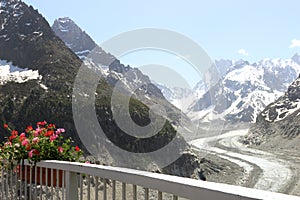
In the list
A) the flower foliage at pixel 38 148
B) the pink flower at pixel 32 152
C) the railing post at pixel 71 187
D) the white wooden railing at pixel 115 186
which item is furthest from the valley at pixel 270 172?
the railing post at pixel 71 187

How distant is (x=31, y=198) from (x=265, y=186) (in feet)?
313

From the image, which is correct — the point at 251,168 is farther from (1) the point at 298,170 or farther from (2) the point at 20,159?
(2) the point at 20,159

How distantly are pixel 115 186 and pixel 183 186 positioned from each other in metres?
0.82

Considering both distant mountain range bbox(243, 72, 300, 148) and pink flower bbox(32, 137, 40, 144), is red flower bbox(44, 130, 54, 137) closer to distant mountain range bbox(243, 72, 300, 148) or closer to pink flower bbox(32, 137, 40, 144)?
pink flower bbox(32, 137, 40, 144)

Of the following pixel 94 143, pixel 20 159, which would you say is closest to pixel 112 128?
pixel 94 143

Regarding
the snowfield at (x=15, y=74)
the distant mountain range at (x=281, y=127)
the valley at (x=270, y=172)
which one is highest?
the snowfield at (x=15, y=74)

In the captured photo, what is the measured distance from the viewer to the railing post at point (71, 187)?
12.2 feet

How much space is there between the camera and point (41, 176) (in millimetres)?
4496

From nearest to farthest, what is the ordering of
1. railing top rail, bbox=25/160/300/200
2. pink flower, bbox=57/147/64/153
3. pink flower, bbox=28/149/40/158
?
railing top rail, bbox=25/160/300/200 < pink flower, bbox=28/149/40/158 < pink flower, bbox=57/147/64/153

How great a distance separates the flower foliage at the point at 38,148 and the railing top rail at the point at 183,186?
144 centimetres

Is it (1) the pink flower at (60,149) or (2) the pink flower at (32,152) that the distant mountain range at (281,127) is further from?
(2) the pink flower at (32,152)

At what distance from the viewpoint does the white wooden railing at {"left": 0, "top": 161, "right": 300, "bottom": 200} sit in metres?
1.91

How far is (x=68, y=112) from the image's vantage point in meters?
75.2

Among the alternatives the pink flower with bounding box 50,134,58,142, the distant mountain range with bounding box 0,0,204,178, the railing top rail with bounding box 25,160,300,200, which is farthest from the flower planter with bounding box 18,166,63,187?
the distant mountain range with bounding box 0,0,204,178
